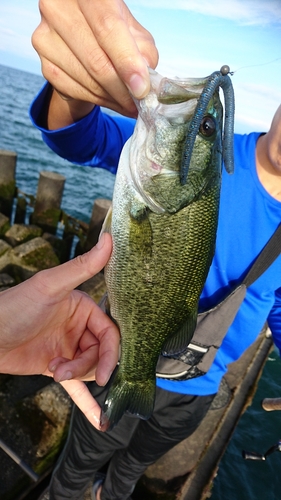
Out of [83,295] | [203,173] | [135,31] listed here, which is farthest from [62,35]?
[83,295]

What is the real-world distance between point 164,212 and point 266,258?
790mm

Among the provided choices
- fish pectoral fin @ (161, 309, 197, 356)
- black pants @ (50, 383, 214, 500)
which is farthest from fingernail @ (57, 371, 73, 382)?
black pants @ (50, 383, 214, 500)

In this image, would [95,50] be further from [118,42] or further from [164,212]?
[164,212]

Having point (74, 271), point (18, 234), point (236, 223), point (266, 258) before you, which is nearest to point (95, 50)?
point (74, 271)

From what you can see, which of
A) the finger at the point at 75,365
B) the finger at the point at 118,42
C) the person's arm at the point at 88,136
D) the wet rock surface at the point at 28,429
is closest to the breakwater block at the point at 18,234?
the wet rock surface at the point at 28,429

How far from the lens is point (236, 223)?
1972mm

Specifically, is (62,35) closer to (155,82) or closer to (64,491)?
(155,82)

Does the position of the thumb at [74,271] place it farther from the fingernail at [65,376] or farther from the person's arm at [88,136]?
the person's arm at [88,136]

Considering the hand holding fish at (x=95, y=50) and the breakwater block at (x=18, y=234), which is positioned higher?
the hand holding fish at (x=95, y=50)

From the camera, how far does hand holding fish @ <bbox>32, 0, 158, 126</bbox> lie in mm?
1051

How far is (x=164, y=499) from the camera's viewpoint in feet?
9.11

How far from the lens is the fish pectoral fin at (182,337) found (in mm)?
1663

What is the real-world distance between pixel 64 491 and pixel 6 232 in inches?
148

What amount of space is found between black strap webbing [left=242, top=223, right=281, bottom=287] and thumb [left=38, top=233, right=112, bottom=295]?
930 mm
